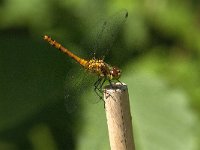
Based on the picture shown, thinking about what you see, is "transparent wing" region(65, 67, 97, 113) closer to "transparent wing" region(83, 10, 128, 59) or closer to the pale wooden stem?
"transparent wing" region(83, 10, 128, 59)

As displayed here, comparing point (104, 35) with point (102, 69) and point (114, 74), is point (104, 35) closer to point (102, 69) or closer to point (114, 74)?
point (102, 69)

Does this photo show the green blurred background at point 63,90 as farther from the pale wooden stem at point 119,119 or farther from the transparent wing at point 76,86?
the pale wooden stem at point 119,119

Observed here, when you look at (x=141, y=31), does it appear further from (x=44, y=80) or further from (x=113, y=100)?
(x=113, y=100)

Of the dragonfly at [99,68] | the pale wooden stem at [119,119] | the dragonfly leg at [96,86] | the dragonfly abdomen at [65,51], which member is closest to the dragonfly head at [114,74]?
the dragonfly at [99,68]

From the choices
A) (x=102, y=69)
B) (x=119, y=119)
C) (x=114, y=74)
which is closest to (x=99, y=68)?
(x=102, y=69)

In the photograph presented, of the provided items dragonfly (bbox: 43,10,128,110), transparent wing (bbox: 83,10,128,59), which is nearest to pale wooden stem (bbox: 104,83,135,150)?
dragonfly (bbox: 43,10,128,110)

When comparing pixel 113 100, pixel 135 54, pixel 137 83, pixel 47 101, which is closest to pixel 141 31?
pixel 135 54
